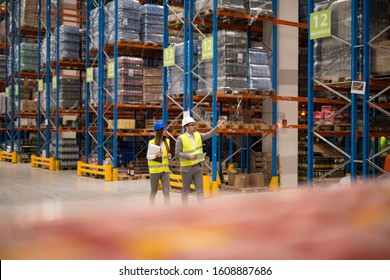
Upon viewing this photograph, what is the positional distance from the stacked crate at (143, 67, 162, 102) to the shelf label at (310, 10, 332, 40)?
239 inches

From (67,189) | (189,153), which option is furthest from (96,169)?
(189,153)

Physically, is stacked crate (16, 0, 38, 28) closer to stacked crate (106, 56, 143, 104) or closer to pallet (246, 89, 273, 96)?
stacked crate (106, 56, 143, 104)

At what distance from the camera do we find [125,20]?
43.4 ft

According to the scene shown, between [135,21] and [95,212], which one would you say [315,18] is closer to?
[135,21]

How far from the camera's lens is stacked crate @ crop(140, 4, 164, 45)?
13.7m

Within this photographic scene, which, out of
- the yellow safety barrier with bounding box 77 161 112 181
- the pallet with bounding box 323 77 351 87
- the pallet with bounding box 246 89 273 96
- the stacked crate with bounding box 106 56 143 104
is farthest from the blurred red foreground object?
the stacked crate with bounding box 106 56 143 104

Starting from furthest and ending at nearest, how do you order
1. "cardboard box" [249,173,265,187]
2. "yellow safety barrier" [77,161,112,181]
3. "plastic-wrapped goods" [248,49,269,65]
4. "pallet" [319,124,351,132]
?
1. "yellow safety barrier" [77,161,112,181]
2. "cardboard box" [249,173,265,187]
3. "plastic-wrapped goods" [248,49,269,65]
4. "pallet" [319,124,351,132]

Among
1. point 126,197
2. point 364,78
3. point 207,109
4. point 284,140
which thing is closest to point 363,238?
point 364,78

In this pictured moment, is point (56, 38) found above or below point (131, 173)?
above

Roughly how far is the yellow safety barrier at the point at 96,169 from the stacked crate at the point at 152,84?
2.05m

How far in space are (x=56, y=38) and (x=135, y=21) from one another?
4.27 meters

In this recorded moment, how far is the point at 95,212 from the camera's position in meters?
0.84

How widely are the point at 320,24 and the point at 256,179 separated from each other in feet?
11.6

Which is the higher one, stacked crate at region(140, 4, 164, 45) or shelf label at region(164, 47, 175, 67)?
stacked crate at region(140, 4, 164, 45)
